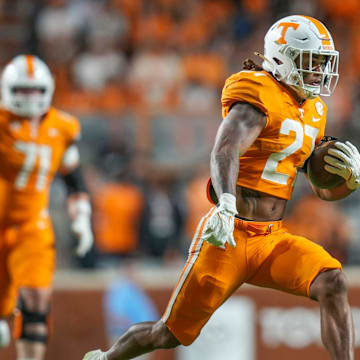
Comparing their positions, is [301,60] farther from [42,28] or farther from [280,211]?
[42,28]

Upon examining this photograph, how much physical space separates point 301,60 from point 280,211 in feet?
2.23

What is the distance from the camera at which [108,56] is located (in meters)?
9.69

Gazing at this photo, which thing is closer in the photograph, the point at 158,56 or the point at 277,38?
the point at 277,38

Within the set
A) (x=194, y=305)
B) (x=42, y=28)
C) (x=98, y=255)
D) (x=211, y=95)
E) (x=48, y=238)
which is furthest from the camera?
(x=42, y=28)

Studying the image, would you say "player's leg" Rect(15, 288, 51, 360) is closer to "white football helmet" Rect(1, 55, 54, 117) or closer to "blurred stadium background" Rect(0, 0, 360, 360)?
"white football helmet" Rect(1, 55, 54, 117)

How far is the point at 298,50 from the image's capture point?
3863 mm

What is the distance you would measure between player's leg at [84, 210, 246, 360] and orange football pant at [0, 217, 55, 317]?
4.30 ft

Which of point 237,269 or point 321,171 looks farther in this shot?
point 321,171

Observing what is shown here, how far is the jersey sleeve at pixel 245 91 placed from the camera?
12.1ft

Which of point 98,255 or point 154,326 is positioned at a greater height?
point 154,326

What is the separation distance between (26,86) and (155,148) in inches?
127

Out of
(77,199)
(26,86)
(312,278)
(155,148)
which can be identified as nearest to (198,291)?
(312,278)

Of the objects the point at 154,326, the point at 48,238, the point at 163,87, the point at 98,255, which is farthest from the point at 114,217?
the point at 154,326

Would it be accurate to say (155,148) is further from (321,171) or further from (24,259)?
(321,171)
